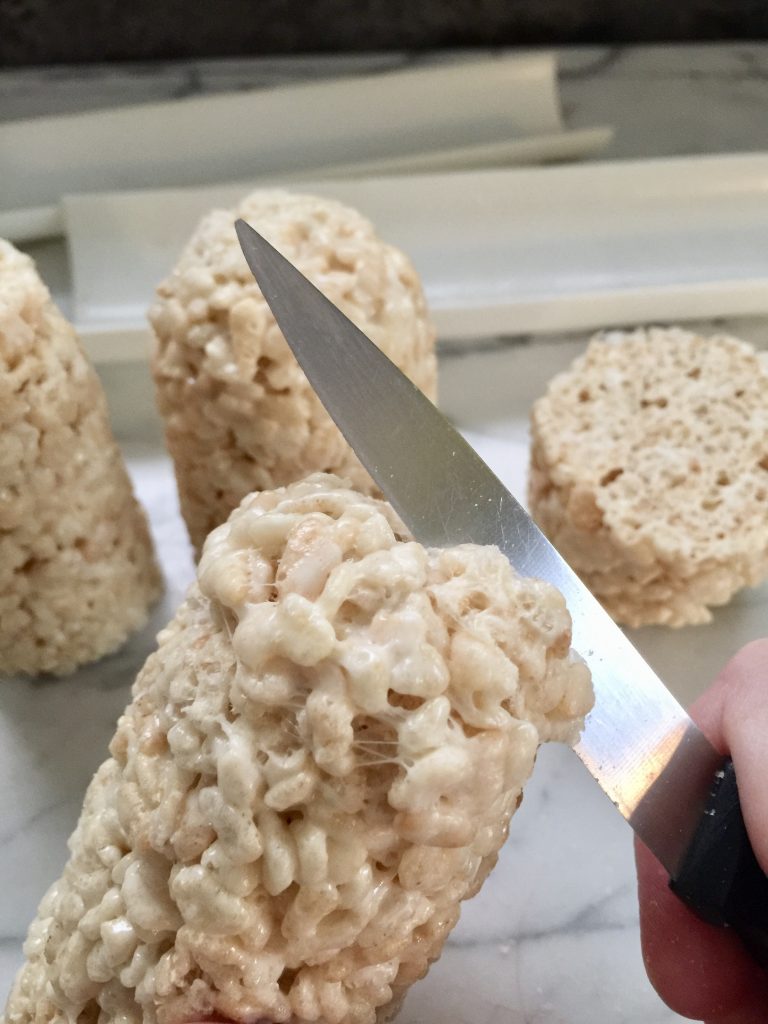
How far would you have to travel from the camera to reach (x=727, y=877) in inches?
20.6

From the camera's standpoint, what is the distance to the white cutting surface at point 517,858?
720mm

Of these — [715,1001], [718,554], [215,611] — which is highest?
[215,611]

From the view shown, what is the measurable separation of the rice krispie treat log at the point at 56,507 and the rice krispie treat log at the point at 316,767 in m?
0.25

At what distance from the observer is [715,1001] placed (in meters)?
0.63

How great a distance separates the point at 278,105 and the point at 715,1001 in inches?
40.7

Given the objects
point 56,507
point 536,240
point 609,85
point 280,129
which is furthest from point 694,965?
point 609,85

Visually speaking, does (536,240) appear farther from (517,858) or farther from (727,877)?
(727,877)

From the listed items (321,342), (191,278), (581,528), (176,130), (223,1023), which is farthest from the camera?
(176,130)

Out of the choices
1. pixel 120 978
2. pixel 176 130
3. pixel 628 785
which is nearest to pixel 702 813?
pixel 628 785

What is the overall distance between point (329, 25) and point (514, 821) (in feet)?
3.28

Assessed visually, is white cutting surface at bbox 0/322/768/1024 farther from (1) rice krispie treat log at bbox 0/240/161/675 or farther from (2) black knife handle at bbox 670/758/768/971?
(2) black knife handle at bbox 670/758/768/971

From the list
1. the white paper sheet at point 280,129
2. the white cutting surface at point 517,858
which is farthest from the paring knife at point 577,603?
the white paper sheet at point 280,129

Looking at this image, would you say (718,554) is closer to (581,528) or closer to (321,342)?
(581,528)

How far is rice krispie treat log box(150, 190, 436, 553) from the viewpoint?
2.32ft
